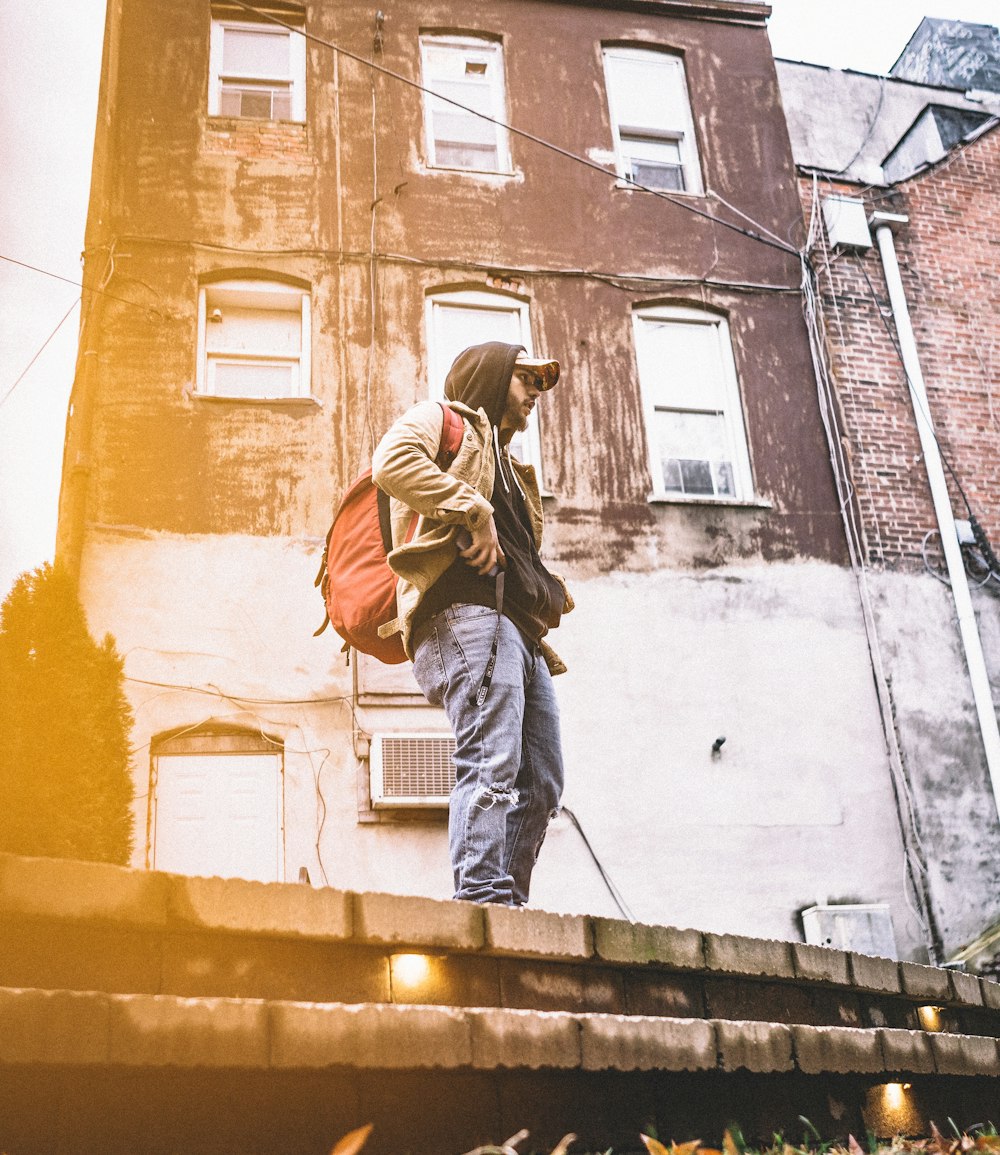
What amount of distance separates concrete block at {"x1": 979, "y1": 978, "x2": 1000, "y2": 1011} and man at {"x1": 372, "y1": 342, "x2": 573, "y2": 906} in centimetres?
241

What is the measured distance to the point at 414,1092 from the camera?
303cm

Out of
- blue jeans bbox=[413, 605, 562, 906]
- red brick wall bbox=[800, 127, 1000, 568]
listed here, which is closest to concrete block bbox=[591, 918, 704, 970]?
blue jeans bbox=[413, 605, 562, 906]

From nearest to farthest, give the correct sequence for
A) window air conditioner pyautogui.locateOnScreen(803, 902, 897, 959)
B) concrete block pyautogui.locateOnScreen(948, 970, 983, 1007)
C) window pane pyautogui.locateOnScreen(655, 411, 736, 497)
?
1. concrete block pyautogui.locateOnScreen(948, 970, 983, 1007)
2. window air conditioner pyautogui.locateOnScreen(803, 902, 897, 959)
3. window pane pyautogui.locateOnScreen(655, 411, 736, 497)

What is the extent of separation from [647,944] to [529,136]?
384 inches

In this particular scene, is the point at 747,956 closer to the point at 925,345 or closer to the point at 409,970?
the point at 409,970

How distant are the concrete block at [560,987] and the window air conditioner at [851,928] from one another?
20.0 ft


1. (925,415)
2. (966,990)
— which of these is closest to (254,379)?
(925,415)

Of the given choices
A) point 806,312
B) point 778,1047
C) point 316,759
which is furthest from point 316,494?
point 778,1047

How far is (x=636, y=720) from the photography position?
10.0 meters

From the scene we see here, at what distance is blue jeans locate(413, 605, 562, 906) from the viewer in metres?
3.88

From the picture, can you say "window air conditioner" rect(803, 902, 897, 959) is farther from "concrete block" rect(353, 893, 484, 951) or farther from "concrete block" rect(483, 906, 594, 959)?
"concrete block" rect(353, 893, 484, 951)

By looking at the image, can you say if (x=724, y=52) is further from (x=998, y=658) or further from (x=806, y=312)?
(x=998, y=658)

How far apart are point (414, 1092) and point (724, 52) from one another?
12.5 metres

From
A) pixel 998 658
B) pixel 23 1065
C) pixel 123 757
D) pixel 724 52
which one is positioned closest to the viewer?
pixel 23 1065
